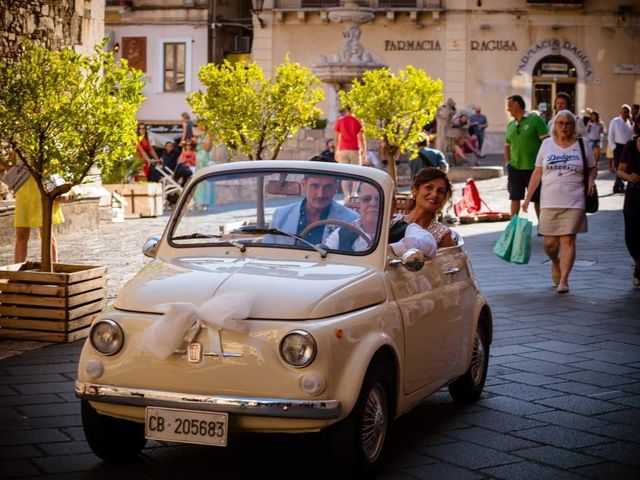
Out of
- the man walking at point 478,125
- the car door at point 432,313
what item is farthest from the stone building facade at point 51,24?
the man walking at point 478,125

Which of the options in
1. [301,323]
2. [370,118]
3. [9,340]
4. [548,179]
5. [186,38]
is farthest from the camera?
[186,38]

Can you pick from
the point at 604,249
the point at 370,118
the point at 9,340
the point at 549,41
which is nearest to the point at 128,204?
the point at 370,118

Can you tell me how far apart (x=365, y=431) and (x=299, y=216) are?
4.27ft

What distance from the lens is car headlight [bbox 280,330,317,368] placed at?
5488 mm

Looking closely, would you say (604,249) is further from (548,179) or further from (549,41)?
(549,41)

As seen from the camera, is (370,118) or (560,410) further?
(370,118)

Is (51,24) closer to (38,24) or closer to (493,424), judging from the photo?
(38,24)

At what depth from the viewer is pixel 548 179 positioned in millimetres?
12641

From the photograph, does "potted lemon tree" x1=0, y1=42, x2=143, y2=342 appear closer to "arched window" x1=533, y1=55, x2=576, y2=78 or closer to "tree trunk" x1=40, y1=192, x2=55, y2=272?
"tree trunk" x1=40, y1=192, x2=55, y2=272

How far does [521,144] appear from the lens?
54.0 ft

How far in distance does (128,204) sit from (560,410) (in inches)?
644

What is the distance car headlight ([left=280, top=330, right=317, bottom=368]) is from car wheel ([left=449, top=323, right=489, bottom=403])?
215 centimetres

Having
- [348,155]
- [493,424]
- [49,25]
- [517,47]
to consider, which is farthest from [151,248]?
[517,47]

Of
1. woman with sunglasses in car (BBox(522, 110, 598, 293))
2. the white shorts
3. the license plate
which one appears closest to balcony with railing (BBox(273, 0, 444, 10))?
the white shorts
